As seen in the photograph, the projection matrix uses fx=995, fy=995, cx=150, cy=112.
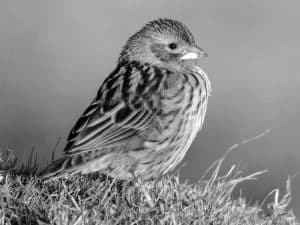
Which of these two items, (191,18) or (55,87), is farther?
(191,18)

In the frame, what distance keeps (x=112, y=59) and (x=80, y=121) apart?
8.39 metres

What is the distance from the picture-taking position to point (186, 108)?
8109mm

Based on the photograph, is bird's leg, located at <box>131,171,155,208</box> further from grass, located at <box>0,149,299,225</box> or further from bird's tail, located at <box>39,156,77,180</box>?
bird's tail, located at <box>39,156,77,180</box>

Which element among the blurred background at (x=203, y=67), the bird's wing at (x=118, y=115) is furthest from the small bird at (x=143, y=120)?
the blurred background at (x=203, y=67)

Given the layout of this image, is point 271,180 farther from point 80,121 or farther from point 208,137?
point 80,121

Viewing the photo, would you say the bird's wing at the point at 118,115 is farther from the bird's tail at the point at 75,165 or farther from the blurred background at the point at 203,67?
the blurred background at the point at 203,67

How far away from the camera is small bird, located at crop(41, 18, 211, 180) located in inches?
300

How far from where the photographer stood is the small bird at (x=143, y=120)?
7.63m

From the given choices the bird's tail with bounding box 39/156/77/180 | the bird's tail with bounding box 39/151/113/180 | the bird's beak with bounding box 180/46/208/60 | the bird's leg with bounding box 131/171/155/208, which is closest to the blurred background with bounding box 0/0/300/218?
the bird's beak with bounding box 180/46/208/60

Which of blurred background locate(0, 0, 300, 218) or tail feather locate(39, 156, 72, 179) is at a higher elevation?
tail feather locate(39, 156, 72, 179)

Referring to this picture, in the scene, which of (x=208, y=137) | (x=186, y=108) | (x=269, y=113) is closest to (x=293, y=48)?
(x=269, y=113)

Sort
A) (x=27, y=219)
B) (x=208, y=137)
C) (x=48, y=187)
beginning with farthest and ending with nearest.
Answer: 1. (x=208, y=137)
2. (x=48, y=187)
3. (x=27, y=219)

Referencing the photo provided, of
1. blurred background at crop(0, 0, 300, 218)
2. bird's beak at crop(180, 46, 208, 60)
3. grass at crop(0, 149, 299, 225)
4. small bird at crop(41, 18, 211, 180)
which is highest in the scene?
bird's beak at crop(180, 46, 208, 60)

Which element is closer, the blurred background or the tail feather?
the tail feather
